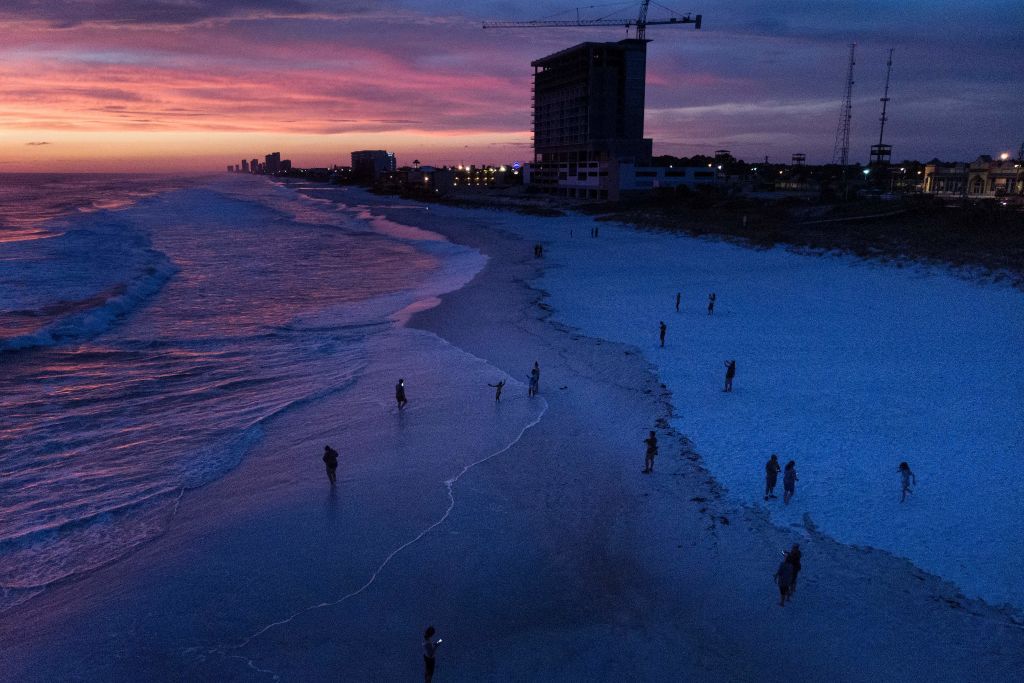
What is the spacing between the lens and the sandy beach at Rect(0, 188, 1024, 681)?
860cm

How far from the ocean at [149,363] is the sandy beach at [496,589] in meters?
1.31

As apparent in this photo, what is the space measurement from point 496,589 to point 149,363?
18.0 m

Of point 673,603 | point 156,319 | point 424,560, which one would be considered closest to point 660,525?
point 673,603

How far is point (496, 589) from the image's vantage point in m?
10.1

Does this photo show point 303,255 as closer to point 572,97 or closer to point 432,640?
point 432,640

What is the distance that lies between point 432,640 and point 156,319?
87.4 ft

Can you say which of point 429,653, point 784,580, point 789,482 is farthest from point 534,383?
point 429,653

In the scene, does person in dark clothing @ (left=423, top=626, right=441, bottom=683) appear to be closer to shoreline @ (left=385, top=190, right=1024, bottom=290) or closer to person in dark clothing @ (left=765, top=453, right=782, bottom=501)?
person in dark clothing @ (left=765, top=453, right=782, bottom=501)

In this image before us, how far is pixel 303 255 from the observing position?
51.9 meters

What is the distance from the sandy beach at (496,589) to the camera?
8602 mm

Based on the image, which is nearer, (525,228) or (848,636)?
(848,636)

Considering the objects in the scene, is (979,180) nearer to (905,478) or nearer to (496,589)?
(905,478)

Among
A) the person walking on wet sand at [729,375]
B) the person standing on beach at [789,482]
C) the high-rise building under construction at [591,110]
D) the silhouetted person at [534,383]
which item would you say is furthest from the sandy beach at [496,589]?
the high-rise building under construction at [591,110]

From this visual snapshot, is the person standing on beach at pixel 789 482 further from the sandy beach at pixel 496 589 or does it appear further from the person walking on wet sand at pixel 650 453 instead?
the person walking on wet sand at pixel 650 453
